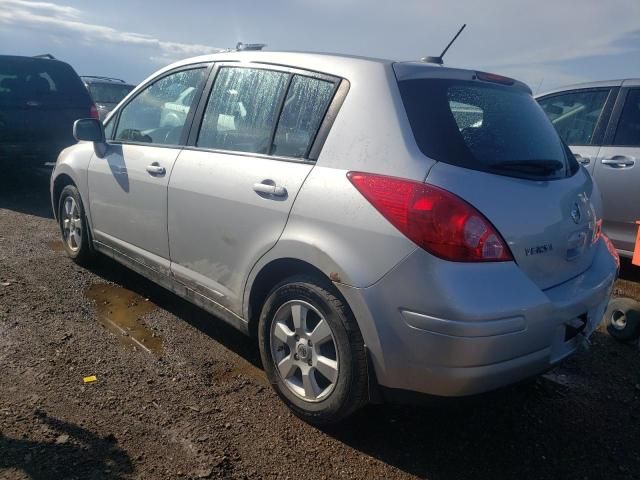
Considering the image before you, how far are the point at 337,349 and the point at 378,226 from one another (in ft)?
1.99

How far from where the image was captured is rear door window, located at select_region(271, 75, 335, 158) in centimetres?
281

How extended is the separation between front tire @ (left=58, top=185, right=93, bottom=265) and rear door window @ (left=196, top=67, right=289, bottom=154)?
177 cm

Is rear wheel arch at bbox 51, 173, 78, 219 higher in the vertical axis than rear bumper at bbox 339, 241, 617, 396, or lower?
lower

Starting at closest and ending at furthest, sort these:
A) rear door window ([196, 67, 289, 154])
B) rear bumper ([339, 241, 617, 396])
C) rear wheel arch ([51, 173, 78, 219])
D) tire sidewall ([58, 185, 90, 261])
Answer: rear bumper ([339, 241, 617, 396])
rear door window ([196, 67, 289, 154])
tire sidewall ([58, 185, 90, 261])
rear wheel arch ([51, 173, 78, 219])

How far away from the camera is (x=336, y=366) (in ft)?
8.56

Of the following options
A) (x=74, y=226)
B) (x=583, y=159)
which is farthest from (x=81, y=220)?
(x=583, y=159)

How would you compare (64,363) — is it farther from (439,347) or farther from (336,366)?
(439,347)

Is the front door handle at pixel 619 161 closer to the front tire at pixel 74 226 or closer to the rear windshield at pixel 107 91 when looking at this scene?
the front tire at pixel 74 226

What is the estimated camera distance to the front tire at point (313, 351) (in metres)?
2.52

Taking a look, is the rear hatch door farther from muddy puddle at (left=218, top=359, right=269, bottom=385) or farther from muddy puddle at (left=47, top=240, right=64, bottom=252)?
muddy puddle at (left=47, top=240, right=64, bottom=252)

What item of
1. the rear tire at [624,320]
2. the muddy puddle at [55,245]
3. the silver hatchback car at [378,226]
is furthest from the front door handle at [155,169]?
the rear tire at [624,320]

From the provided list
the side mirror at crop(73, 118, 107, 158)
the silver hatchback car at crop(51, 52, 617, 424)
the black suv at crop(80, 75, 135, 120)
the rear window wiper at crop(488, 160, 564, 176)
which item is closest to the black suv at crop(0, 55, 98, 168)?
the side mirror at crop(73, 118, 107, 158)

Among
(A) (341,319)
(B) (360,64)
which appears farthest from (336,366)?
(B) (360,64)

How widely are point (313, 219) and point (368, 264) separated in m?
0.37
